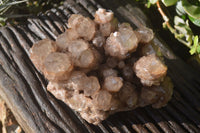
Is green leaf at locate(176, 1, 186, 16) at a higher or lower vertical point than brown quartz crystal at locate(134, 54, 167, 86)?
lower

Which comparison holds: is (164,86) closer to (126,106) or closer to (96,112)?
(126,106)

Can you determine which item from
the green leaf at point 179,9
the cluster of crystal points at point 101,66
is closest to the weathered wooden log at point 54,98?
the cluster of crystal points at point 101,66

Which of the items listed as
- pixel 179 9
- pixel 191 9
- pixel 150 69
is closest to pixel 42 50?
pixel 150 69

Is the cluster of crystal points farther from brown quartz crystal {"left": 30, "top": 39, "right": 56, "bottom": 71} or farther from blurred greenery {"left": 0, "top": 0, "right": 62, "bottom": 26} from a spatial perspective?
blurred greenery {"left": 0, "top": 0, "right": 62, "bottom": 26}

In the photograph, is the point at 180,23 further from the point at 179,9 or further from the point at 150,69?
the point at 150,69

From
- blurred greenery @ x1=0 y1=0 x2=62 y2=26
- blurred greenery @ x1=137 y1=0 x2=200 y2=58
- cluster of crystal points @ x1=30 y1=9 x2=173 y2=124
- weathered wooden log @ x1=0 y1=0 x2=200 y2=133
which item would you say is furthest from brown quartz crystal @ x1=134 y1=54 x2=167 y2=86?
blurred greenery @ x1=0 y1=0 x2=62 y2=26

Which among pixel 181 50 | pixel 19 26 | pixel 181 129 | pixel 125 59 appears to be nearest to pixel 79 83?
pixel 125 59
